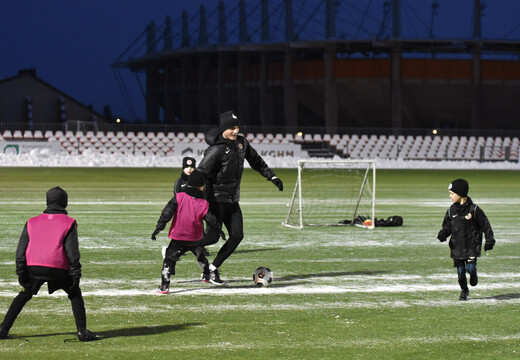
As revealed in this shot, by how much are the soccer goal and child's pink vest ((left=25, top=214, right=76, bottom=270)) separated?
1058 cm

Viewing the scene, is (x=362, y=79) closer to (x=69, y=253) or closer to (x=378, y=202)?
(x=378, y=202)

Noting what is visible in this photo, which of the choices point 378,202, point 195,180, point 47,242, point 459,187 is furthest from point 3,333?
point 378,202

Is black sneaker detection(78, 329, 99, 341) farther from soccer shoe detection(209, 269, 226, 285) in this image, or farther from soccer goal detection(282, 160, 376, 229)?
soccer goal detection(282, 160, 376, 229)

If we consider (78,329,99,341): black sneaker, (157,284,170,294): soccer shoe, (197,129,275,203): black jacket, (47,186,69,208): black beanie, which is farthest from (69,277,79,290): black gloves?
(197,129,275,203): black jacket

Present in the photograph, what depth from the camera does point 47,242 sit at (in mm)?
6953

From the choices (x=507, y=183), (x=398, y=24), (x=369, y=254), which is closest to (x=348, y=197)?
(x=507, y=183)

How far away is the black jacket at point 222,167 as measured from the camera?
9969 millimetres

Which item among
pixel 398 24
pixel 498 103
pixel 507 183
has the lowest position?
pixel 507 183

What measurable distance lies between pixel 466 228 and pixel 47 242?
4.41 m

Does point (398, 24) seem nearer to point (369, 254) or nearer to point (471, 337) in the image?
point (369, 254)

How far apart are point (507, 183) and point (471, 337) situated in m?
31.0

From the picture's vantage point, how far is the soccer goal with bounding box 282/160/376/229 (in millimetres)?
18422

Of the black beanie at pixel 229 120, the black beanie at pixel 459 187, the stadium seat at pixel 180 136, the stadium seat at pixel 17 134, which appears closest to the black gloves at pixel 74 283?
the black beanie at pixel 229 120

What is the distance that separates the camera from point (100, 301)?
30.4 feet
